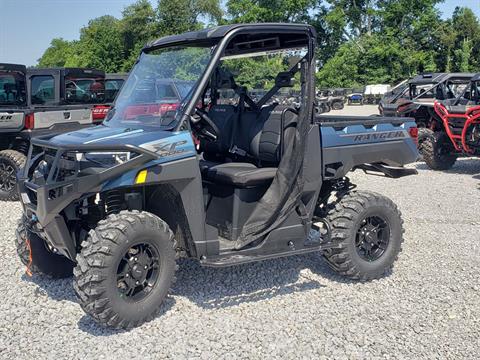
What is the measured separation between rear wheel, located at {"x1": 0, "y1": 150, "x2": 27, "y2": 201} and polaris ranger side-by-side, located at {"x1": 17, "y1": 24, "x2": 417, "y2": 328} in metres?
4.16

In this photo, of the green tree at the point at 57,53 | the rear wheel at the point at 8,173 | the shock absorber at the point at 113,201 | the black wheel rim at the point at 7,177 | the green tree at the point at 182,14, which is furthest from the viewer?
the green tree at the point at 57,53

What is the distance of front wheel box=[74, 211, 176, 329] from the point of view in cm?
386

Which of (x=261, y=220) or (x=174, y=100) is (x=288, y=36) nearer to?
(x=174, y=100)

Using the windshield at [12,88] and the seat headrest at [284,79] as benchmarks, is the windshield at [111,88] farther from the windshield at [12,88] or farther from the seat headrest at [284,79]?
the seat headrest at [284,79]

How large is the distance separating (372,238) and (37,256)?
315cm

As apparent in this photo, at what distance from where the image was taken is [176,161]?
4.09 m

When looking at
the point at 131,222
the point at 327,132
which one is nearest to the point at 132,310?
the point at 131,222

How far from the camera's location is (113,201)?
4340mm

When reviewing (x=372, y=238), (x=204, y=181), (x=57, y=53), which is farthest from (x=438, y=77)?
(x=57, y=53)

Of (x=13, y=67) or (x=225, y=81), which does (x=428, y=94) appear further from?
(x=225, y=81)

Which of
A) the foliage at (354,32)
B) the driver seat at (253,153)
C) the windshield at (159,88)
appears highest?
the foliage at (354,32)

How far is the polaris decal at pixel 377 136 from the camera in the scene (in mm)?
5094

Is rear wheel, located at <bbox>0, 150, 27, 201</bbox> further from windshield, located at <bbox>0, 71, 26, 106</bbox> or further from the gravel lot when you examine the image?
the gravel lot

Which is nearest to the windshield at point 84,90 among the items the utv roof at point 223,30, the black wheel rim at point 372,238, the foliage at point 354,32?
the utv roof at point 223,30
